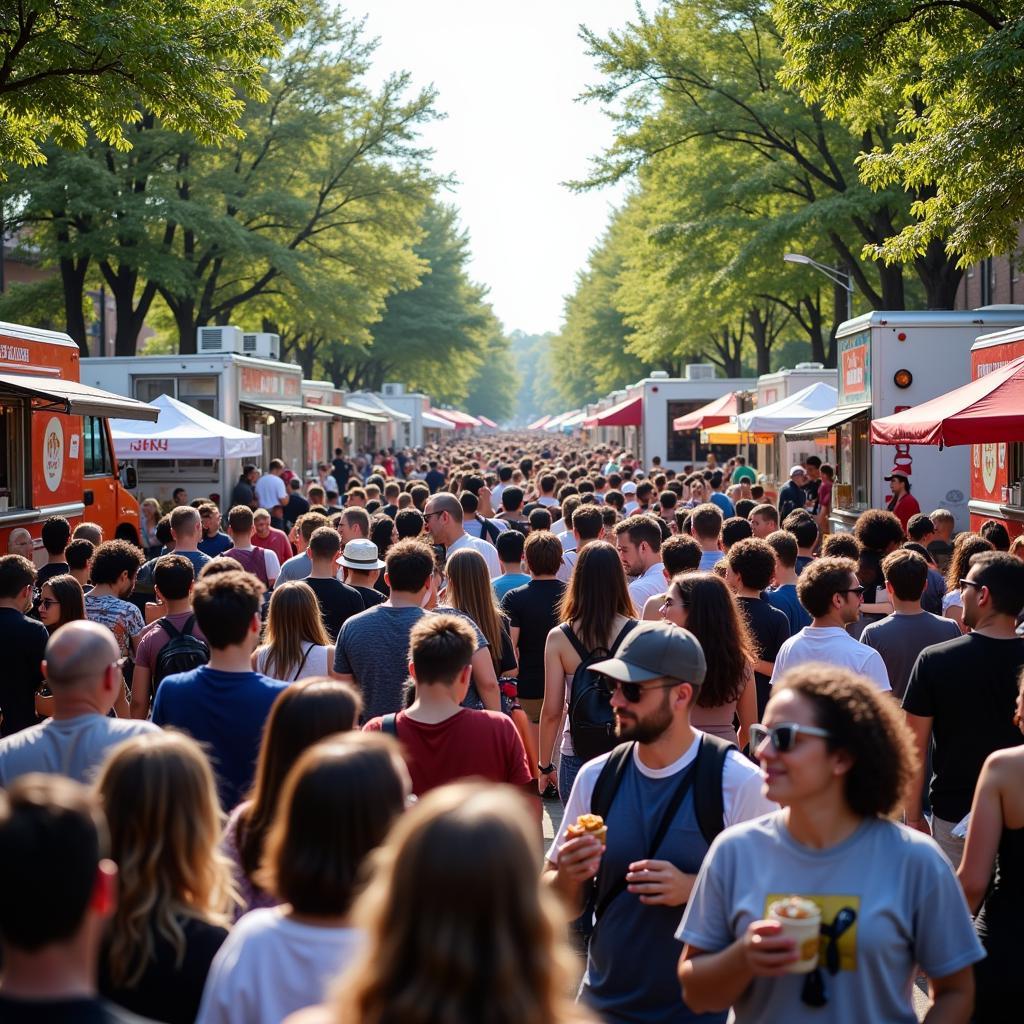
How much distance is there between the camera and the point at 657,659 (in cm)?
397

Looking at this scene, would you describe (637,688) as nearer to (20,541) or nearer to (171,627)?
(171,627)

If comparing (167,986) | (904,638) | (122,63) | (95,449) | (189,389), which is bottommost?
(167,986)

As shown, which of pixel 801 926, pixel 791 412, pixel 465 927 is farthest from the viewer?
pixel 791 412

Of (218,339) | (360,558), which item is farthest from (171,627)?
(218,339)

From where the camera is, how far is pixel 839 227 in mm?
28000

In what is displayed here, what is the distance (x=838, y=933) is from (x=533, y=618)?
207 inches

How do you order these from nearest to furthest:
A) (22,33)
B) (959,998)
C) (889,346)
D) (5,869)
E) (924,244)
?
(5,869)
(959,998)
(22,33)
(924,244)
(889,346)

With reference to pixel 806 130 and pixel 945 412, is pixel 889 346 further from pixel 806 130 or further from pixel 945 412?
pixel 806 130

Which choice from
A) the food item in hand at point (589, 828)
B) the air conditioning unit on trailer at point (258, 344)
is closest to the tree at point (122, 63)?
the food item in hand at point (589, 828)

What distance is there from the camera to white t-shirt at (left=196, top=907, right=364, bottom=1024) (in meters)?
2.77

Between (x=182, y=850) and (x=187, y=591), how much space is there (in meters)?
4.02

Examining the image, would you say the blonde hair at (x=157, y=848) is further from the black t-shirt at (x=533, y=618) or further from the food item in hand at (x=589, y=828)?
the black t-shirt at (x=533, y=618)

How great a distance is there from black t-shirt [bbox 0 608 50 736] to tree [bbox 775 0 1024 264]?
9.84m

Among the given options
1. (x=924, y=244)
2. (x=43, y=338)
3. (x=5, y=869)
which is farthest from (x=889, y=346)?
(x=5, y=869)
